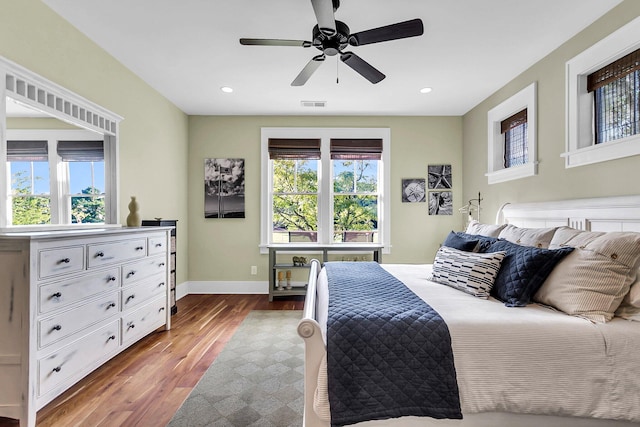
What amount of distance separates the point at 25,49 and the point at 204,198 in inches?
106

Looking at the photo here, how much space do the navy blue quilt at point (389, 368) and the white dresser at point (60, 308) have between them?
1.59 metres

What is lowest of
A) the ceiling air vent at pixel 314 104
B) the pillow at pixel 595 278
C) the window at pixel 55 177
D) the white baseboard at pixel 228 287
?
the white baseboard at pixel 228 287

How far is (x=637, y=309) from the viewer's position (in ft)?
5.07

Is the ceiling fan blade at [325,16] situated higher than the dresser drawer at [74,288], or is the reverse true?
the ceiling fan blade at [325,16]

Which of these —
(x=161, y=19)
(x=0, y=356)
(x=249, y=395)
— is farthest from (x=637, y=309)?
(x=161, y=19)

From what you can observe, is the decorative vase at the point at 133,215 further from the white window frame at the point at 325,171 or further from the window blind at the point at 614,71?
the window blind at the point at 614,71

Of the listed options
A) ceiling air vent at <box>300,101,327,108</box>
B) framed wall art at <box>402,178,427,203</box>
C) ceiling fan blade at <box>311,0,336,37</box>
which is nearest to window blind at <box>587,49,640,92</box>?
ceiling fan blade at <box>311,0,336,37</box>

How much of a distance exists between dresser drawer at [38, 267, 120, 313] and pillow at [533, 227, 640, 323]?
272cm

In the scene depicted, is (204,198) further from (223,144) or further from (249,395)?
(249,395)

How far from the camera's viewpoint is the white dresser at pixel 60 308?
5.46 feet

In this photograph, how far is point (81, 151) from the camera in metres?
2.57

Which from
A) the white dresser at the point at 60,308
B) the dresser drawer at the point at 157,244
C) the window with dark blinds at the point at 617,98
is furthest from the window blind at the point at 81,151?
the window with dark blinds at the point at 617,98

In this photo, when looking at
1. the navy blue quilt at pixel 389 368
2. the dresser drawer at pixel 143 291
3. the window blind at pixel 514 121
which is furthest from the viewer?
the window blind at pixel 514 121

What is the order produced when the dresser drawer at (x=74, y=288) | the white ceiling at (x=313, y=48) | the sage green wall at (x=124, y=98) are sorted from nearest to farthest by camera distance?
the dresser drawer at (x=74, y=288)
the sage green wall at (x=124, y=98)
the white ceiling at (x=313, y=48)
